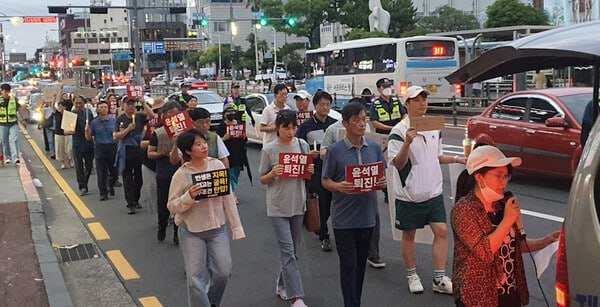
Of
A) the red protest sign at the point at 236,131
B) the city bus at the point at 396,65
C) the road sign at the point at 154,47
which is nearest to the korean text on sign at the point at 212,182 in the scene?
the red protest sign at the point at 236,131

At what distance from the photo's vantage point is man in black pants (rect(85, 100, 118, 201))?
1169cm

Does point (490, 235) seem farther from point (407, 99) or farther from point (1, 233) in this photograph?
point (1, 233)

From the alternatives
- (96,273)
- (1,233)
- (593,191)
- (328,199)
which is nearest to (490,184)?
(593,191)

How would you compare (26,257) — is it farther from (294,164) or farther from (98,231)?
(294,164)

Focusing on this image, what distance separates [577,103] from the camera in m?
10.8

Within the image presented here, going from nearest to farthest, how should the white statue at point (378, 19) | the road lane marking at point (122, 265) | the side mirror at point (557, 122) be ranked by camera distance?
1. the road lane marking at point (122, 265)
2. the side mirror at point (557, 122)
3. the white statue at point (378, 19)

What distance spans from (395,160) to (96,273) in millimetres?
3850

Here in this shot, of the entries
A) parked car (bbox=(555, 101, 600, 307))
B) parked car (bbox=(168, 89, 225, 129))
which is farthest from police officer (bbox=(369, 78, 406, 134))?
parked car (bbox=(168, 89, 225, 129))

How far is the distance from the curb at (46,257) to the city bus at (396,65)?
18.4 metres

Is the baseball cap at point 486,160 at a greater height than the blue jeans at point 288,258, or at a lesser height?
greater

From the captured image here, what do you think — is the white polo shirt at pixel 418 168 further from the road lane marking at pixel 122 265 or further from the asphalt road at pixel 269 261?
the road lane marking at pixel 122 265

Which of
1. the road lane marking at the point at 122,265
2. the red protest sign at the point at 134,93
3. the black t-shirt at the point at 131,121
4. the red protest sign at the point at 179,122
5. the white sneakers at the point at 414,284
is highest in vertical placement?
the red protest sign at the point at 134,93

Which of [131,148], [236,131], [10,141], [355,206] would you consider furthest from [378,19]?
[355,206]

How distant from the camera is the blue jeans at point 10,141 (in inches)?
620
